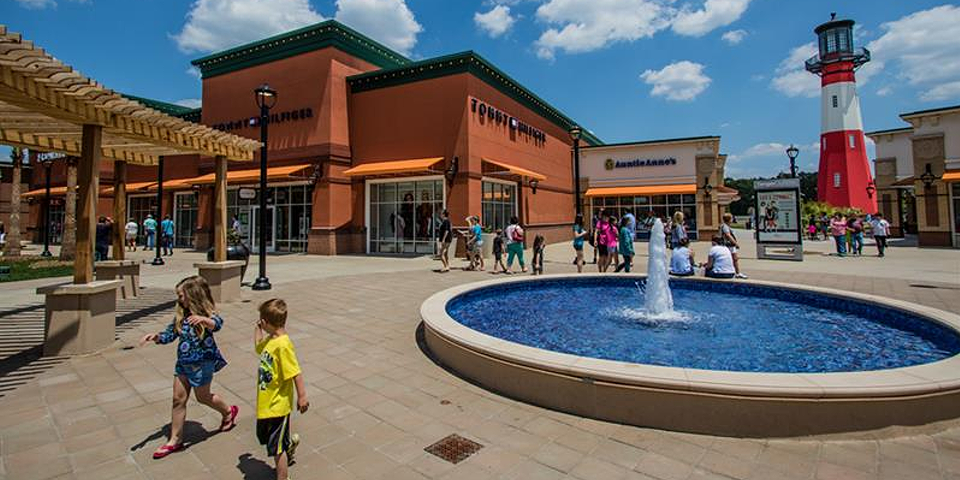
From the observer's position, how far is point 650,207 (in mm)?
30625

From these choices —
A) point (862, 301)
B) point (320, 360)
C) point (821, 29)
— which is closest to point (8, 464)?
point (320, 360)

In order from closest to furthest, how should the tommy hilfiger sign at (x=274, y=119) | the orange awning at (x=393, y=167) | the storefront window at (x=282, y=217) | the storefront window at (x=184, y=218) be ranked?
1. the orange awning at (x=393, y=167)
2. the tommy hilfiger sign at (x=274, y=119)
3. the storefront window at (x=282, y=217)
4. the storefront window at (x=184, y=218)

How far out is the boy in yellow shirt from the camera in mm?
2504

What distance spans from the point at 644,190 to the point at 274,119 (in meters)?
23.5

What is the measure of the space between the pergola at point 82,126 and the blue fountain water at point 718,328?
5.20m

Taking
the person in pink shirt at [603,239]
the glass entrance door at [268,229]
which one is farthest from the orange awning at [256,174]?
the person in pink shirt at [603,239]

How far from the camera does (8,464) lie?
2.79 m

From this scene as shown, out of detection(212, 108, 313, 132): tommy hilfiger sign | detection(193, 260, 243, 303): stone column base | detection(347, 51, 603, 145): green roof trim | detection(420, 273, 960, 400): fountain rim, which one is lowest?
detection(420, 273, 960, 400): fountain rim

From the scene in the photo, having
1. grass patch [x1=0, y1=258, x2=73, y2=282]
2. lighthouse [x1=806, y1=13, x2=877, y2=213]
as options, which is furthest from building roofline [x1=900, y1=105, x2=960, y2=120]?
grass patch [x1=0, y1=258, x2=73, y2=282]

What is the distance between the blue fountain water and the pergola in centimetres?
520

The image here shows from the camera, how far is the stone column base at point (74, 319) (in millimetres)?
5066

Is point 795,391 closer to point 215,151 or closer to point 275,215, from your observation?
point 215,151

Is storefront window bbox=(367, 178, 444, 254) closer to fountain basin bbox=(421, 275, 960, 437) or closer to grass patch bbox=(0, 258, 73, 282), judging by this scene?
grass patch bbox=(0, 258, 73, 282)

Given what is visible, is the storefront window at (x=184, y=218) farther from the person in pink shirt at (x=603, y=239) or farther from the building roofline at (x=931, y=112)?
the building roofline at (x=931, y=112)
